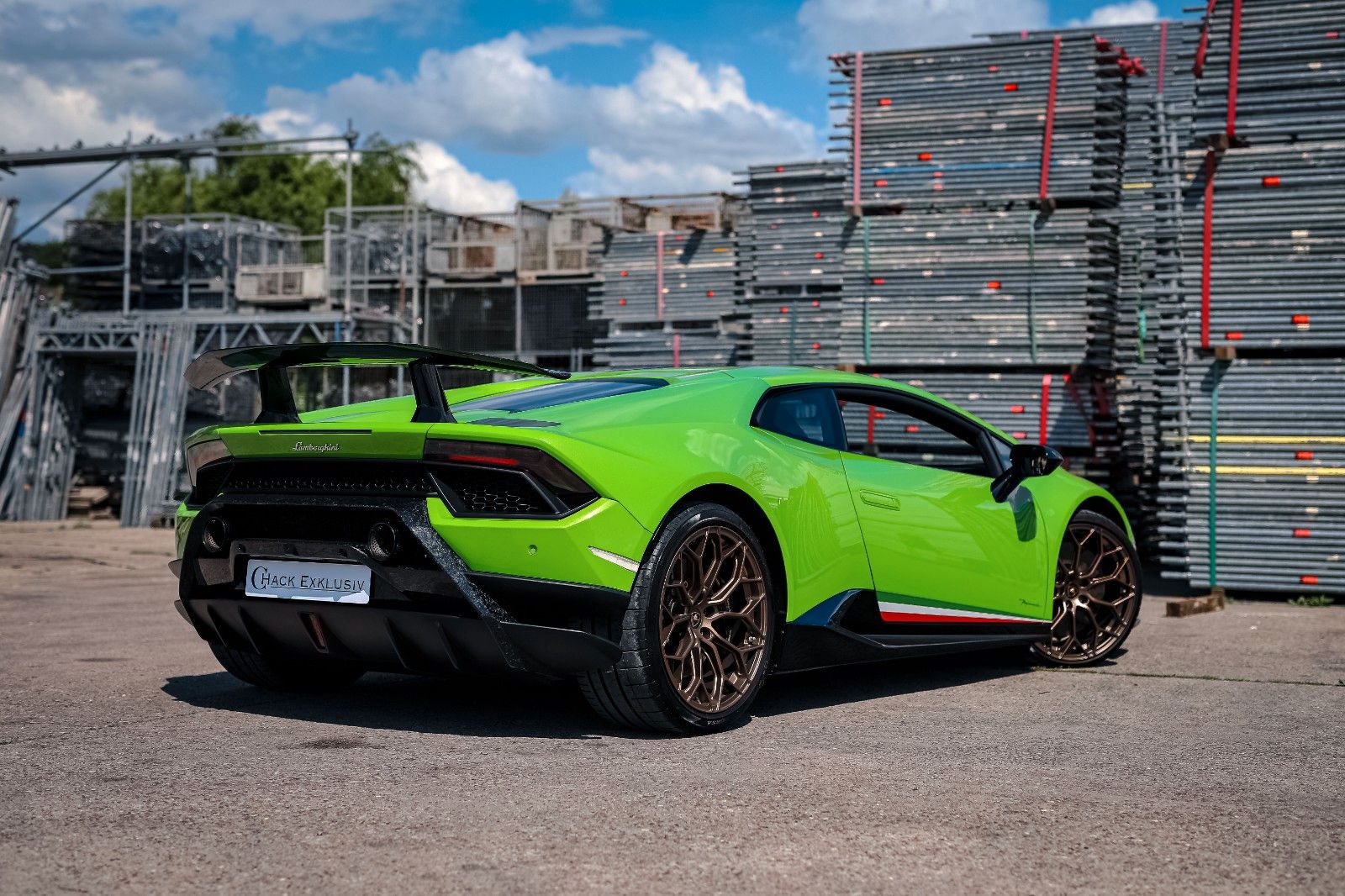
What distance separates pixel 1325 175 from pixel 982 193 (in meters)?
3.07

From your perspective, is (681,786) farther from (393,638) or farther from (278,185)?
(278,185)

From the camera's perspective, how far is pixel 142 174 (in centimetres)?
7912

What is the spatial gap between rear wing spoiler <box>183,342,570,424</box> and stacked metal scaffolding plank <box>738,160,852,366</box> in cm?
1022

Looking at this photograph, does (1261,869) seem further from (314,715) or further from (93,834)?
(314,715)

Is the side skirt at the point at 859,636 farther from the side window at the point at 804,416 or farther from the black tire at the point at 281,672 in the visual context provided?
the black tire at the point at 281,672

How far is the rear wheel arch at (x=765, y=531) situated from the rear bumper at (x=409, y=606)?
0.65 metres


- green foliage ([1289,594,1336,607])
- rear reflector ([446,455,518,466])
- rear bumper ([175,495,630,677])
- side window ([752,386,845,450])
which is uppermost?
side window ([752,386,845,450])

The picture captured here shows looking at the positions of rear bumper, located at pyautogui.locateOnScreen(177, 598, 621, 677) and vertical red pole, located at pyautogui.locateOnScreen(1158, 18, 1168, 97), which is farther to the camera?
vertical red pole, located at pyautogui.locateOnScreen(1158, 18, 1168, 97)

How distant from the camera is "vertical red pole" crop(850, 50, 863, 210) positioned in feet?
44.0

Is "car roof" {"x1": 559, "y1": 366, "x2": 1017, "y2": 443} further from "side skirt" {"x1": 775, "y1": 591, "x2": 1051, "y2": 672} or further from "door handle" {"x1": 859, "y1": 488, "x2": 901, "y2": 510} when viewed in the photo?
"side skirt" {"x1": 775, "y1": 591, "x2": 1051, "y2": 672}

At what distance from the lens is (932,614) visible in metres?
6.27

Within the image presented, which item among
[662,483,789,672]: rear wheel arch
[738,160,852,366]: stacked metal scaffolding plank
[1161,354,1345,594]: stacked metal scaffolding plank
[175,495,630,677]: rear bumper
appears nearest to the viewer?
[175,495,630,677]: rear bumper

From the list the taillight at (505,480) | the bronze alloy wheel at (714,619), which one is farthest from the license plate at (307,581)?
the bronze alloy wheel at (714,619)

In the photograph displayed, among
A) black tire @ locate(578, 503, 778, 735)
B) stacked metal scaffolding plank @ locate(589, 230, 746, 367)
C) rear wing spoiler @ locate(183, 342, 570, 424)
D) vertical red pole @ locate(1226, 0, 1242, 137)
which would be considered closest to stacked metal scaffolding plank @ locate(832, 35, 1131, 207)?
vertical red pole @ locate(1226, 0, 1242, 137)
